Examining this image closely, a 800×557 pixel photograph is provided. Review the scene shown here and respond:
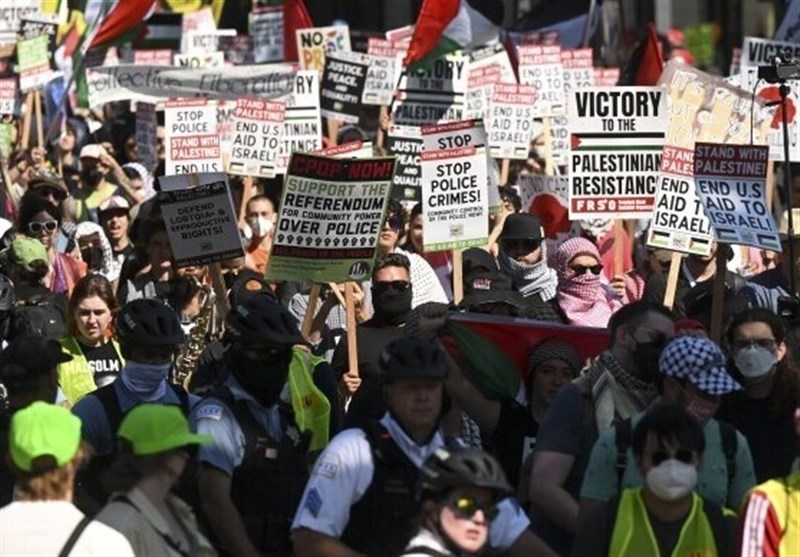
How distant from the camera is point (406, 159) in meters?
17.3

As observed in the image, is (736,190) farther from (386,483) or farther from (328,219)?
(386,483)

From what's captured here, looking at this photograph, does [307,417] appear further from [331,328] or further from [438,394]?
[331,328]

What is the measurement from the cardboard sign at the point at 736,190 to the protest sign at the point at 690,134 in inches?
14.2

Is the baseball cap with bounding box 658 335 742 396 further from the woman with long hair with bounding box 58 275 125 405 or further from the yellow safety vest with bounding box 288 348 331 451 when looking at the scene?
the woman with long hair with bounding box 58 275 125 405

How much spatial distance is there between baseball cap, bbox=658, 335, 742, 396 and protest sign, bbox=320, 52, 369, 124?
12411 millimetres

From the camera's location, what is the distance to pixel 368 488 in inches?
285

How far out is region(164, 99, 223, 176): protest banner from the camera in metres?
16.5

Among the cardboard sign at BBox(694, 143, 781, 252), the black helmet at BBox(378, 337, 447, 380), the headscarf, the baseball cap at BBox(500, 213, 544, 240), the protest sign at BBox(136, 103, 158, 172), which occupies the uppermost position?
the black helmet at BBox(378, 337, 447, 380)

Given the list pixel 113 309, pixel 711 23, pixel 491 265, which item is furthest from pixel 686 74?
pixel 711 23

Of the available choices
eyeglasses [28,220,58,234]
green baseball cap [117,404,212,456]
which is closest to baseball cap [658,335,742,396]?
green baseball cap [117,404,212,456]

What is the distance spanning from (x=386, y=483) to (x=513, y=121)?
37.9 feet

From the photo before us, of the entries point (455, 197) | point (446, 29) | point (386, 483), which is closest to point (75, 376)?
point (386, 483)

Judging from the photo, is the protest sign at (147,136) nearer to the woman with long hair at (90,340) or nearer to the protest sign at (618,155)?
the protest sign at (618,155)

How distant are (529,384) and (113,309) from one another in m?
2.27
